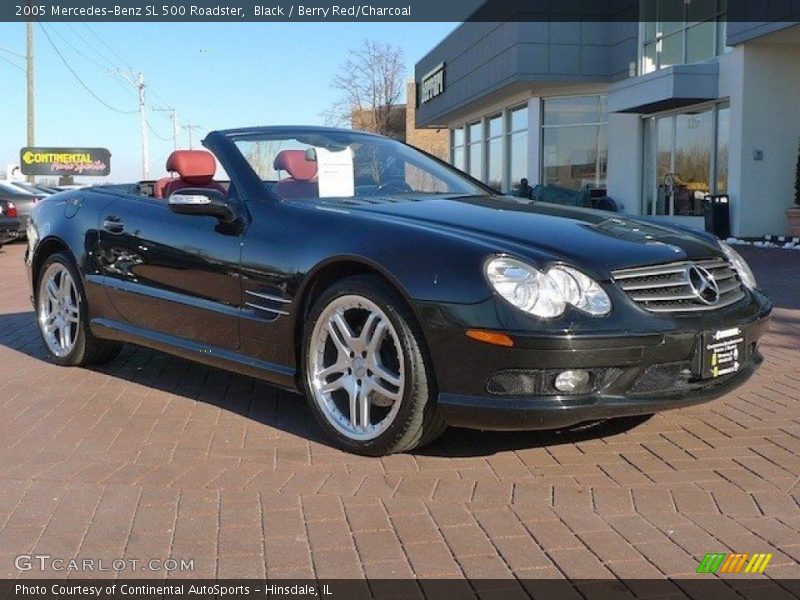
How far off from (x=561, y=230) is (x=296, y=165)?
165cm

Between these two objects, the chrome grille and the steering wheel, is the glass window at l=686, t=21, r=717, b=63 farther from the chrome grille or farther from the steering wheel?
the chrome grille

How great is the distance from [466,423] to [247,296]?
138 centimetres

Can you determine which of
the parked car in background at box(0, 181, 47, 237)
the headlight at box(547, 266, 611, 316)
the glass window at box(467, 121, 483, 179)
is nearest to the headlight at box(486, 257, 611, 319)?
the headlight at box(547, 266, 611, 316)

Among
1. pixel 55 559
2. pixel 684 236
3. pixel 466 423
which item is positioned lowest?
pixel 55 559

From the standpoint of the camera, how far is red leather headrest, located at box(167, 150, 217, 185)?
548 cm

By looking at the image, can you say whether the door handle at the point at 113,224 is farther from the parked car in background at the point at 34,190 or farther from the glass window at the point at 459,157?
the glass window at the point at 459,157

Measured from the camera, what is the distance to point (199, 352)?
4859 mm

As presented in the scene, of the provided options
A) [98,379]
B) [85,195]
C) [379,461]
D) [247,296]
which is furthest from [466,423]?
[85,195]

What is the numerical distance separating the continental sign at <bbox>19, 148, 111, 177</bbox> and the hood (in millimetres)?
41318

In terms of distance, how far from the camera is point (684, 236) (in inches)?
173

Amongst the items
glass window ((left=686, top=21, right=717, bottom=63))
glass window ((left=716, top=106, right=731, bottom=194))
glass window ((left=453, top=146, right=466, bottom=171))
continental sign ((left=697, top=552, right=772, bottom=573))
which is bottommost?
continental sign ((left=697, top=552, right=772, bottom=573))

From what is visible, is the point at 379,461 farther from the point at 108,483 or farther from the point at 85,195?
the point at 85,195
